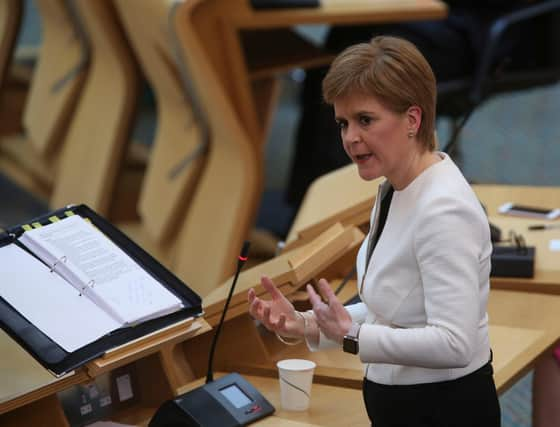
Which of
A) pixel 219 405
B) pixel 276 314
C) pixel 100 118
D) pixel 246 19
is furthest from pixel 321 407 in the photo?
pixel 100 118

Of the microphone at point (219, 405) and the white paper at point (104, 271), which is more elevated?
the white paper at point (104, 271)

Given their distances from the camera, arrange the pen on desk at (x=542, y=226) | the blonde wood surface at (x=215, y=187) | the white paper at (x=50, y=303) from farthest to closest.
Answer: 1. the blonde wood surface at (x=215, y=187)
2. the pen on desk at (x=542, y=226)
3. the white paper at (x=50, y=303)

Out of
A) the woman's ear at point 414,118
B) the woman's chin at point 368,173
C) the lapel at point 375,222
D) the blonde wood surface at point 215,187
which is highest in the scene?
the woman's ear at point 414,118

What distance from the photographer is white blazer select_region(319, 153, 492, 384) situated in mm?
1560

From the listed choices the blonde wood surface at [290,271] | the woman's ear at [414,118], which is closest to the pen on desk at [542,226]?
the blonde wood surface at [290,271]

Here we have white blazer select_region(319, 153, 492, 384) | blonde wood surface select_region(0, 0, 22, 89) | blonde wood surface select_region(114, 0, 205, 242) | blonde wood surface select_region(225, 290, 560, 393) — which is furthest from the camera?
blonde wood surface select_region(0, 0, 22, 89)

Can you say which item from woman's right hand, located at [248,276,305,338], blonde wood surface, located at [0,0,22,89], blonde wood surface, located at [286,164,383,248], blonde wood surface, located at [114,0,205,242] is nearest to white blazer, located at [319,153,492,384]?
woman's right hand, located at [248,276,305,338]

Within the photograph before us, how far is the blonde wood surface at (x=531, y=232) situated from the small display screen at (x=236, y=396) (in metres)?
0.98

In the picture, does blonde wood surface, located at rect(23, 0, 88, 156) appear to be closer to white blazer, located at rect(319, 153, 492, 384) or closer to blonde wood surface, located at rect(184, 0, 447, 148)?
blonde wood surface, located at rect(184, 0, 447, 148)

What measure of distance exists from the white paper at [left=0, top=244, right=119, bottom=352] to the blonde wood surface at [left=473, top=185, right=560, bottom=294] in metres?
1.19

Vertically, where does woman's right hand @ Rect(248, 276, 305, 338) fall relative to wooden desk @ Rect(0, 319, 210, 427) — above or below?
above

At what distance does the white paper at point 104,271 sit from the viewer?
186 centimetres

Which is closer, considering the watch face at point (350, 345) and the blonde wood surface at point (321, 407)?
the watch face at point (350, 345)

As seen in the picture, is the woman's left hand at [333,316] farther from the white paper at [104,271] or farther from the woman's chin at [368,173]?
the white paper at [104,271]
